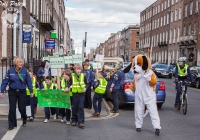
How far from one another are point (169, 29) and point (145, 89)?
55.9 meters

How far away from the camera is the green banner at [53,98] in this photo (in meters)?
9.00

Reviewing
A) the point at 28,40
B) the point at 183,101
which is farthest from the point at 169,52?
the point at 183,101

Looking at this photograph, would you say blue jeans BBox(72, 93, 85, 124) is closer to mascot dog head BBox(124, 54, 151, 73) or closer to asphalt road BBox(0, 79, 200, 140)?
asphalt road BBox(0, 79, 200, 140)

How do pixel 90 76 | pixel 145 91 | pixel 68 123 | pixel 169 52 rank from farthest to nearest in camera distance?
1. pixel 169 52
2. pixel 90 76
3. pixel 68 123
4. pixel 145 91

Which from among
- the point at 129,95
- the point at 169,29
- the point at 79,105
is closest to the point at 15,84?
the point at 79,105

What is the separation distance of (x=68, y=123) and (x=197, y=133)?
3.29 meters

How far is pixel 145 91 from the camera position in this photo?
8.02m

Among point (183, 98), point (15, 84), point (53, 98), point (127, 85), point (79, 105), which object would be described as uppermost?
point (15, 84)

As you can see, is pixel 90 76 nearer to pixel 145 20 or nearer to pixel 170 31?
pixel 170 31

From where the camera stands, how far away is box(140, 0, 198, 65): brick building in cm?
5106

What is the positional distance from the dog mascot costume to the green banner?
196cm

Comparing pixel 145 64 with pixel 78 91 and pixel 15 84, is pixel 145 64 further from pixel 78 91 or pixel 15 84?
pixel 15 84

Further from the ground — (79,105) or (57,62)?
(57,62)

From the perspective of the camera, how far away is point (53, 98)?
913 centimetres
